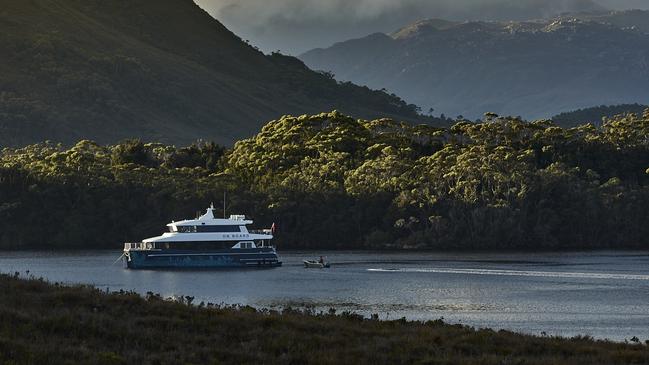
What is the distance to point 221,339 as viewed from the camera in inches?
1663

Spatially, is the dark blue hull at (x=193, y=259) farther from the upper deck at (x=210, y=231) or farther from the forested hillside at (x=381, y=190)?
the forested hillside at (x=381, y=190)

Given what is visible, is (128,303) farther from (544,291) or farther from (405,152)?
(405,152)

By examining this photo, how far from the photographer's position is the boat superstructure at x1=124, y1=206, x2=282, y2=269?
127250 mm

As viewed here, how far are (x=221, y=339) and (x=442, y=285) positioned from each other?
60.7 meters

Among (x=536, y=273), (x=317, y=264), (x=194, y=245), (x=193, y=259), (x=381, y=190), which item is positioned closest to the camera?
(x=536, y=273)

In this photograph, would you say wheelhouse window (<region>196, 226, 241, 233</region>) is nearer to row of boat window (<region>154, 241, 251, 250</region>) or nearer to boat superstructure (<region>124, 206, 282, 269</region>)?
boat superstructure (<region>124, 206, 282, 269</region>)

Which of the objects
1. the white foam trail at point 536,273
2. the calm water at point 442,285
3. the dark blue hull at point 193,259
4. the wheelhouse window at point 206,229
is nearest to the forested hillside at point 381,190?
the calm water at point 442,285

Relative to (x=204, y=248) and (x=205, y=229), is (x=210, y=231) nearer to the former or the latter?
(x=205, y=229)

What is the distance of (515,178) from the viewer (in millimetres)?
163000

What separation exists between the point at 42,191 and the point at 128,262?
183ft

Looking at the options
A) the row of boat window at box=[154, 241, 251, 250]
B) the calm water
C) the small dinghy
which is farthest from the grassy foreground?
the row of boat window at box=[154, 241, 251, 250]

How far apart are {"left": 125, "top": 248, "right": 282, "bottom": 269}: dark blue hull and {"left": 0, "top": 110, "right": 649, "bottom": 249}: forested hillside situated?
3727 centimetres

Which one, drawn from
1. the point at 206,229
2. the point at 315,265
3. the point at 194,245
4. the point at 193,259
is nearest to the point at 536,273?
the point at 315,265

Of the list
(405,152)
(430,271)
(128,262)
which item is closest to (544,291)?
(430,271)
